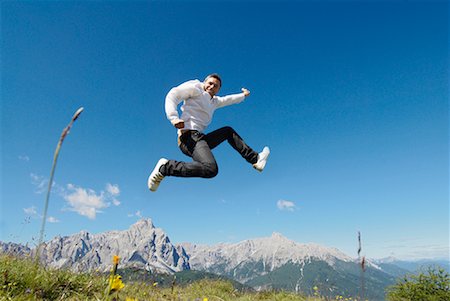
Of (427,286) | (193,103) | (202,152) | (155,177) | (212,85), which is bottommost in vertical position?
(427,286)

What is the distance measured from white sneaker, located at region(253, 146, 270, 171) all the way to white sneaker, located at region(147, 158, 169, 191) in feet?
6.24

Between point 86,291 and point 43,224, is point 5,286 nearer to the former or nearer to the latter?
point 86,291

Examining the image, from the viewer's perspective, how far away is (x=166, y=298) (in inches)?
178

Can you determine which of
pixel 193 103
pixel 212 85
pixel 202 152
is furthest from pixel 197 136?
pixel 212 85

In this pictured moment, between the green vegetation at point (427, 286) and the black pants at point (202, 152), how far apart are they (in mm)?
25003

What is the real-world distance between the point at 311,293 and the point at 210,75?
19.8 ft

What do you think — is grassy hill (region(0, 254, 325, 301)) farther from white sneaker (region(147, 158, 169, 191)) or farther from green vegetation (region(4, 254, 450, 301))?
white sneaker (region(147, 158, 169, 191))

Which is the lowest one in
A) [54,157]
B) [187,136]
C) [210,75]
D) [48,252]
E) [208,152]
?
[48,252]

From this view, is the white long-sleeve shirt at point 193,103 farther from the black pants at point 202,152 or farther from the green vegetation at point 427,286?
the green vegetation at point 427,286

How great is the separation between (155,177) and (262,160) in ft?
7.45

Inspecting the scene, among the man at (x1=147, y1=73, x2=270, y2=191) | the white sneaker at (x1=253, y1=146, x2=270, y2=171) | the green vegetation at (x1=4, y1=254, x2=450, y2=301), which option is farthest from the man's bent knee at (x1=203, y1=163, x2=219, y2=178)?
the green vegetation at (x1=4, y1=254, x2=450, y2=301)

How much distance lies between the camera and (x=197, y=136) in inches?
240

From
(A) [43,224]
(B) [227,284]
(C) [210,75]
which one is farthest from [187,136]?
(B) [227,284]

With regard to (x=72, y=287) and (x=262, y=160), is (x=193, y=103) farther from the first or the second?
(x=72, y=287)
